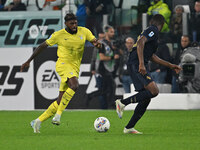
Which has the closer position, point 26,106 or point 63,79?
point 63,79

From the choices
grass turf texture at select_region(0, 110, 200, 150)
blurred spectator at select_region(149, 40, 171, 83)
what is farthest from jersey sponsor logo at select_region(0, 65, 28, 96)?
grass turf texture at select_region(0, 110, 200, 150)

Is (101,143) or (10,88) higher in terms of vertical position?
(101,143)

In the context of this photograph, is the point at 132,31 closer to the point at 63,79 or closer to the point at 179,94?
the point at 179,94

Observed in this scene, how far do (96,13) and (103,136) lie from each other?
9454 millimetres

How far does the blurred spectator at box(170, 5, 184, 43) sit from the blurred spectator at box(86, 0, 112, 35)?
1997 millimetres

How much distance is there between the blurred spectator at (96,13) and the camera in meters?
18.9

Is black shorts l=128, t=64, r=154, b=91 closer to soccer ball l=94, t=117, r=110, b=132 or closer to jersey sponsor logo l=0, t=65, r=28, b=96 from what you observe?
soccer ball l=94, t=117, r=110, b=132

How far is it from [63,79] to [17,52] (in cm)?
852

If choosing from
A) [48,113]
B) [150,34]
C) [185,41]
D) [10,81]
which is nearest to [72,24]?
[48,113]

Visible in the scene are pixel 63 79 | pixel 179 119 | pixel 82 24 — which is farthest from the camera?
pixel 82 24

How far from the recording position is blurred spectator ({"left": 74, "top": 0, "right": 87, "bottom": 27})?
19.0 meters

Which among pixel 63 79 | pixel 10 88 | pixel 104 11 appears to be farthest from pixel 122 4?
pixel 63 79

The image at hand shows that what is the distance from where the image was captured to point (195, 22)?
59.9 feet

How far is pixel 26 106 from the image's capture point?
20.0 m
